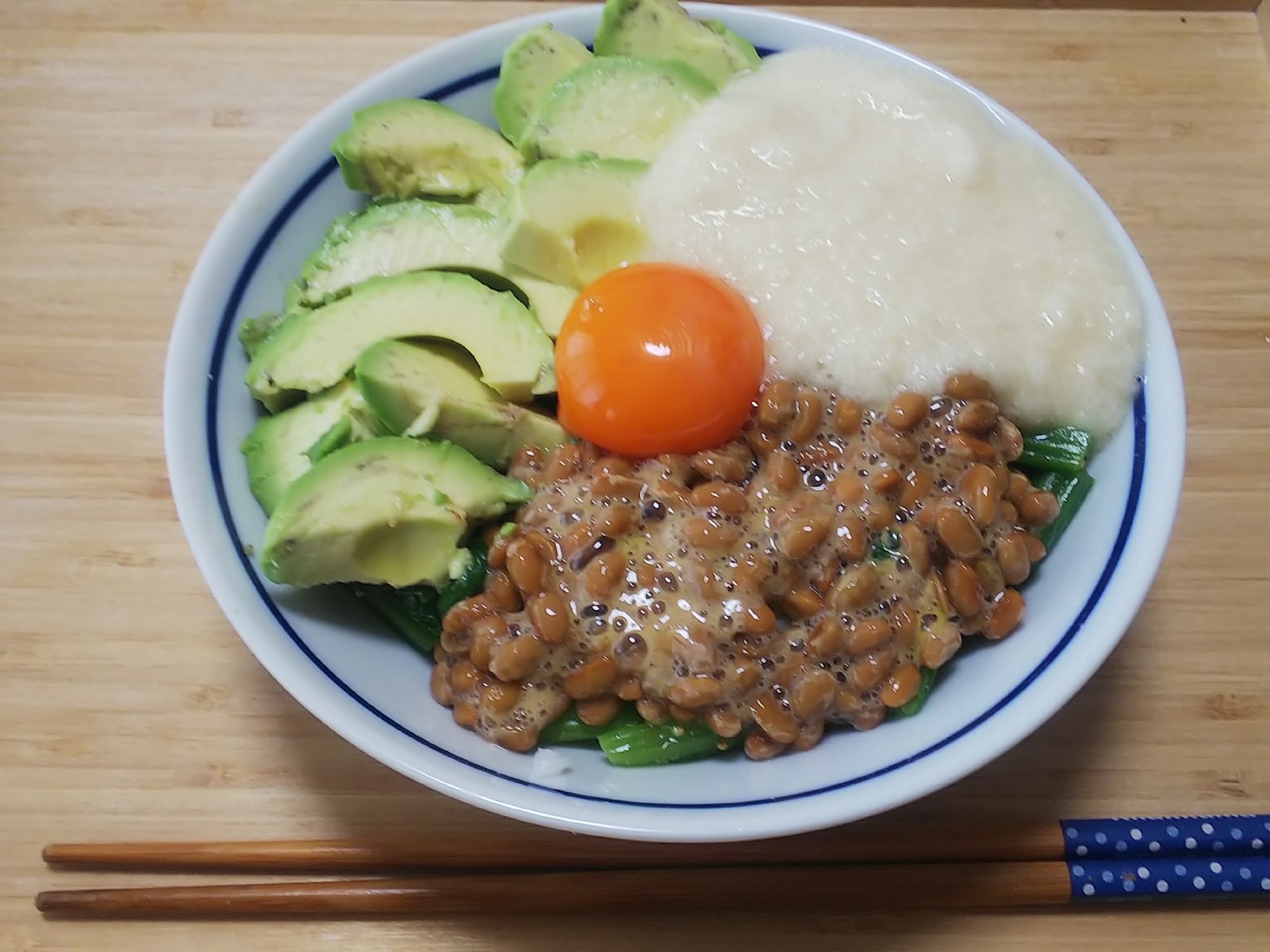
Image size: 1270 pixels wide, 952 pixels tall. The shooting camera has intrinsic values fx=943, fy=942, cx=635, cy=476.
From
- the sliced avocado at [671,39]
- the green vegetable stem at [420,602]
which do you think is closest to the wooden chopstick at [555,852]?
the green vegetable stem at [420,602]

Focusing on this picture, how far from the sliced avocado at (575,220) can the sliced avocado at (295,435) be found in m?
0.45

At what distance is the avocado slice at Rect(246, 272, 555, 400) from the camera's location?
6.19ft

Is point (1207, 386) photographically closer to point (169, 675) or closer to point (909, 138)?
point (909, 138)

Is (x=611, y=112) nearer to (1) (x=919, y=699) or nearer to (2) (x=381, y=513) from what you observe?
(2) (x=381, y=513)

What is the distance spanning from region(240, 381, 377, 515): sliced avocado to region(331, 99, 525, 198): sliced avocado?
55 cm

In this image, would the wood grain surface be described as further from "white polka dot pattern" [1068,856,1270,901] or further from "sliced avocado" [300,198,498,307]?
"sliced avocado" [300,198,498,307]

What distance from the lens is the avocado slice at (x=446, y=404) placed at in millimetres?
1769

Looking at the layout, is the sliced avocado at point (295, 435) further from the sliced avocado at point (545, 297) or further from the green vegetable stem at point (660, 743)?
the green vegetable stem at point (660, 743)

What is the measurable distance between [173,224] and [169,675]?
1356mm

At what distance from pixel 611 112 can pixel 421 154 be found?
0.44 m

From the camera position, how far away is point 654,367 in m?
1.92

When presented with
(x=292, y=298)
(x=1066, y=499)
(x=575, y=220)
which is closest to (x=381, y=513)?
(x=292, y=298)

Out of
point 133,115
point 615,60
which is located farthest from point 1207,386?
point 133,115

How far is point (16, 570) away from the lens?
7.47 ft
